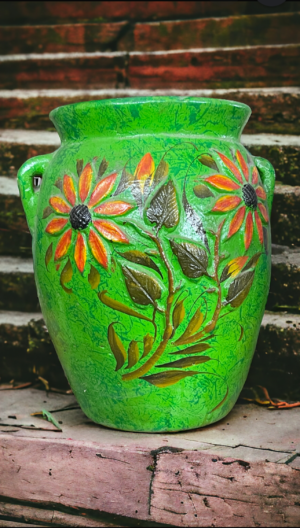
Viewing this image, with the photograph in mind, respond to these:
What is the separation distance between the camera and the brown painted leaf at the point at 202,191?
1.27 m

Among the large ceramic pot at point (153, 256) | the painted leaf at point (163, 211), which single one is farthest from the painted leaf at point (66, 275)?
the painted leaf at point (163, 211)

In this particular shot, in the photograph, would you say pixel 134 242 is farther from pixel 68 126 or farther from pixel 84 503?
pixel 84 503

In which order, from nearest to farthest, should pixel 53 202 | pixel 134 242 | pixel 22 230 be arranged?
pixel 134 242 → pixel 53 202 → pixel 22 230

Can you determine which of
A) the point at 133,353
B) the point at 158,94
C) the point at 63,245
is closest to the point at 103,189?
the point at 63,245

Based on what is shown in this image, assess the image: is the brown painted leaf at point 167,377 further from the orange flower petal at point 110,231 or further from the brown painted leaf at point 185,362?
the orange flower petal at point 110,231

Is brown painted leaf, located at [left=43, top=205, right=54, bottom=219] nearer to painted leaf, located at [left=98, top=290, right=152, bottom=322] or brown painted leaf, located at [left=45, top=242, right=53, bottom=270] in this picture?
brown painted leaf, located at [left=45, top=242, right=53, bottom=270]

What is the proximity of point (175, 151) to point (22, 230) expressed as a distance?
91 cm

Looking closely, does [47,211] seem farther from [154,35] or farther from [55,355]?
[154,35]

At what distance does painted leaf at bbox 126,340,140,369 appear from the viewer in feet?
4.22

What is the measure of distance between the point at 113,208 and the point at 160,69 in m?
1.33

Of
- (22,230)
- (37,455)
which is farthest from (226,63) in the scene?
(37,455)

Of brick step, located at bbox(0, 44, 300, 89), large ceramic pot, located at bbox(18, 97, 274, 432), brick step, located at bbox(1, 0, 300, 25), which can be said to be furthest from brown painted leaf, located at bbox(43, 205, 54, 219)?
brick step, located at bbox(1, 0, 300, 25)

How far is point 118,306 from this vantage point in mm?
1269

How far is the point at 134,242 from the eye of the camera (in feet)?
4.10
